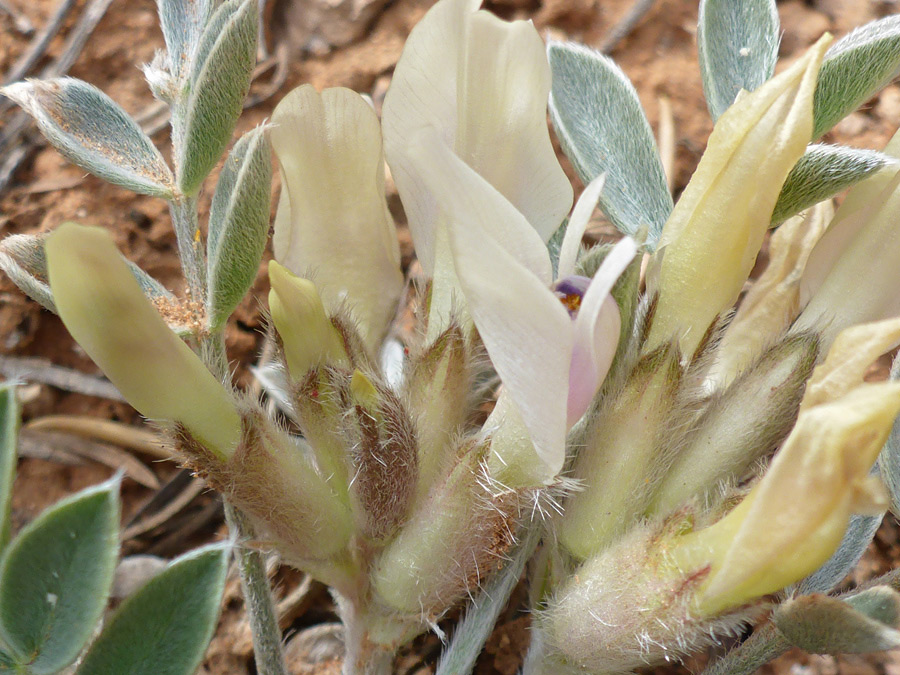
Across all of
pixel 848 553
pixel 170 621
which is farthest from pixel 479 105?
pixel 848 553

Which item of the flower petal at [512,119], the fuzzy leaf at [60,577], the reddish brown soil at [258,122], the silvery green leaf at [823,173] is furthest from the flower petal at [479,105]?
the reddish brown soil at [258,122]

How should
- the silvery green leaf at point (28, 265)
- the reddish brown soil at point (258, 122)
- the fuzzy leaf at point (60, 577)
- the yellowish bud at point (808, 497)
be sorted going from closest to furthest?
the yellowish bud at point (808, 497) < the fuzzy leaf at point (60, 577) < the silvery green leaf at point (28, 265) < the reddish brown soil at point (258, 122)

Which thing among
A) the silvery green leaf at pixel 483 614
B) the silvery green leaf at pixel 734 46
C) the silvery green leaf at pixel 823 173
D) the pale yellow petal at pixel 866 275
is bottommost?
the silvery green leaf at pixel 483 614

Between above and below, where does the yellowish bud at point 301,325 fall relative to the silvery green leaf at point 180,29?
below

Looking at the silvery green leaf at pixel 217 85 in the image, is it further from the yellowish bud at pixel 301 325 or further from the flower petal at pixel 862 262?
the flower petal at pixel 862 262

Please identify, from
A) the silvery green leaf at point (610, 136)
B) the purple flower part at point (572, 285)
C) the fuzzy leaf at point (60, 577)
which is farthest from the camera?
the silvery green leaf at point (610, 136)

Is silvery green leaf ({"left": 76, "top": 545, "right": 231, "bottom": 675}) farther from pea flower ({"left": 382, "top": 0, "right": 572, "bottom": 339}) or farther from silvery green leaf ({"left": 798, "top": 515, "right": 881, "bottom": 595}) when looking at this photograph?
silvery green leaf ({"left": 798, "top": 515, "right": 881, "bottom": 595})
